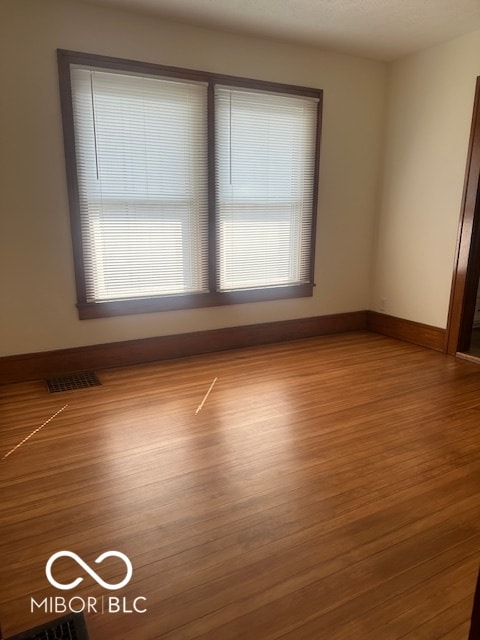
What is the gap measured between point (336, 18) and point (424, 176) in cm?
164

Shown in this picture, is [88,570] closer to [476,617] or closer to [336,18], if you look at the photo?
[476,617]

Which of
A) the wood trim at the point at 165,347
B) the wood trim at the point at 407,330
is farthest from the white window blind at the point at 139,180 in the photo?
the wood trim at the point at 407,330

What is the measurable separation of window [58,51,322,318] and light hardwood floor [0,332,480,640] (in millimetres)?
1008

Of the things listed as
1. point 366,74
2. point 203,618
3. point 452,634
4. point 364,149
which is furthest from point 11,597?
point 366,74

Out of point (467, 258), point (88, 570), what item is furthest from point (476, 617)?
point (467, 258)

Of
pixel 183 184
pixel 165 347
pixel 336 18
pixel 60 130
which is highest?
pixel 336 18

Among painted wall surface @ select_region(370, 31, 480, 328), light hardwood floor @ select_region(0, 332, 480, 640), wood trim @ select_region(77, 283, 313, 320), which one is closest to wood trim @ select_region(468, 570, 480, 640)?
light hardwood floor @ select_region(0, 332, 480, 640)

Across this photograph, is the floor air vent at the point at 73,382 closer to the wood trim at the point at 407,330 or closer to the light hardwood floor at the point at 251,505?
the light hardwood floor at the point at 251,505

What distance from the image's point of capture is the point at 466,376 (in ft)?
11.7

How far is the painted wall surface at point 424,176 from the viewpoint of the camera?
383cm

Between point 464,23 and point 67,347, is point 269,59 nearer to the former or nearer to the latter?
point 464,23

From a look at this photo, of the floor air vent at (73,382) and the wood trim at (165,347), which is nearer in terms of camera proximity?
the floor air vent at (73,382)

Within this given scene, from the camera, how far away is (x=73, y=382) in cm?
340

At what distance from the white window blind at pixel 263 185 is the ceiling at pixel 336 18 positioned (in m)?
0.50
